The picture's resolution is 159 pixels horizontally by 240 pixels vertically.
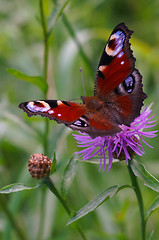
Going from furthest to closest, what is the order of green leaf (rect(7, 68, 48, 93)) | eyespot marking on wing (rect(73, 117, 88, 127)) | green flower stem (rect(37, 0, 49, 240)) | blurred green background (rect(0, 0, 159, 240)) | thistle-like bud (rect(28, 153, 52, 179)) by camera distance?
1. blurred green background (rect(0, 0, 159, 240))
2. green flower stem (rect(37, 0, 49, 240))
3. green leaf (rect(7, 68, 48, 93))
4. eyespot marking on wing (rect(73, 117, 88, 127))
5. thistle-like bud (rect(28, 153, 52, 179))

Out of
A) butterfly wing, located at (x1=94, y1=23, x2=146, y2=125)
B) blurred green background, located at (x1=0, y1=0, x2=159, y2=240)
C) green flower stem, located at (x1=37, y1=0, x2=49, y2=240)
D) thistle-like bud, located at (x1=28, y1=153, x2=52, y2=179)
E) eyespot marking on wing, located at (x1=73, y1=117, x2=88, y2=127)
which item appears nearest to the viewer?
thistle-like bud, located at (x1=28, y1=153, x2=52, y2=179)

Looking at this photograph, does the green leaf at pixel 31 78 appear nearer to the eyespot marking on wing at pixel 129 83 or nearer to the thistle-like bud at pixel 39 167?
the eyespot marking on wing at pixel 129 83

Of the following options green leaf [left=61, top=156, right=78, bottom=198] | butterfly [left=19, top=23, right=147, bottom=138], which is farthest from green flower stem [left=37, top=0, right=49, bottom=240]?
green leaf [left=61, top=156, right=78, bottom=198]

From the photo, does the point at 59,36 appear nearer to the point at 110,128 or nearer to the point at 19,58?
the point at 19,58

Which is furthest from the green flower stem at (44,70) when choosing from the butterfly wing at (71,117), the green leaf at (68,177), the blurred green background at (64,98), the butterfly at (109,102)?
the green leaf at (68,177)

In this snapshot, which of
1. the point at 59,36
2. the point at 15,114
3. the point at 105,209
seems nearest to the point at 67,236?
the point at 105,209

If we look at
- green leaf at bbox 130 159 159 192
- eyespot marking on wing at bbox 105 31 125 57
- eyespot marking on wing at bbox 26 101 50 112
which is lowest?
green leaf at bbox 130 159 159 192

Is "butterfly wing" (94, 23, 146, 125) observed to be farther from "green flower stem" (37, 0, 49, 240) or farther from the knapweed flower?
"green flower stem" (37, 0, 49, 240)

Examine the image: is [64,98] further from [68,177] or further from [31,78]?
[68,177]
